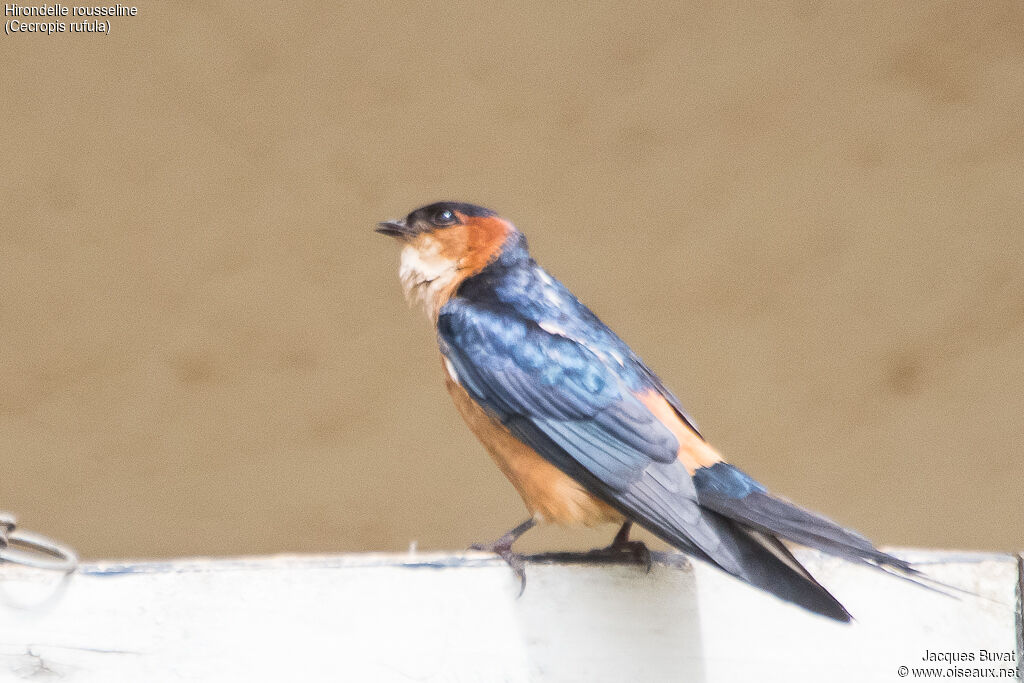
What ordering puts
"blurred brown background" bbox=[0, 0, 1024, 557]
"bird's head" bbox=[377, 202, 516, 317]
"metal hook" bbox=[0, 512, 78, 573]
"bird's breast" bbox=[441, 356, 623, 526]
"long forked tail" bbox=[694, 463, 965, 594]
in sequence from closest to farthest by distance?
"long forked tail" bbox=[694, 463, 965, 594]
"metal hook" bbox=[0, 512, 78, 573]
"bird's breast" bbox=[441, 356, 623, 526]
"bird's head" bbox=[377, 202, 516, 317]
"blurred brown background" bbox=[0, 0, 1024, 557]

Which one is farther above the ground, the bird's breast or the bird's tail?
the bird's breast

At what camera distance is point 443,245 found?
1742 millimetres

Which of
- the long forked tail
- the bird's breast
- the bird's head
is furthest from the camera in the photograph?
the bird's head

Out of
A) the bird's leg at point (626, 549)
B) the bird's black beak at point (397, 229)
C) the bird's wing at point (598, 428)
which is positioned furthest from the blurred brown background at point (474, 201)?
the bird's leg at point (626, 549)

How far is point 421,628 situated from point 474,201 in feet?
4.15

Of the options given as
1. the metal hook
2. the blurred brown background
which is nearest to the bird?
the metal hook

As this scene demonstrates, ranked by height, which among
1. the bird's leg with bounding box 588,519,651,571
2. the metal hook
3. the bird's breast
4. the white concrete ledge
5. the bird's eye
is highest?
the bird's eye

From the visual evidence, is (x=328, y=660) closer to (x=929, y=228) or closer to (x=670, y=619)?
(x=670, y=619)

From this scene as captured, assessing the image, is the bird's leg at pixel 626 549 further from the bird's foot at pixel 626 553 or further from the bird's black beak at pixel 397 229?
the bird's black beak at pixel 397 229

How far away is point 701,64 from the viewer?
7.73ft

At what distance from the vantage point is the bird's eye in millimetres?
1757

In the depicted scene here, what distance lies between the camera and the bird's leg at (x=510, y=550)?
4.20 feet

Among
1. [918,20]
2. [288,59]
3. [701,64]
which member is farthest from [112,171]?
[918,20]

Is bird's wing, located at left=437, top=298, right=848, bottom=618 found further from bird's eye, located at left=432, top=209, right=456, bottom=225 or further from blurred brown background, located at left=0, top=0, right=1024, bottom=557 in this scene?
blurred brown background, located at left=0, top=0, right=1024, bottom=557
